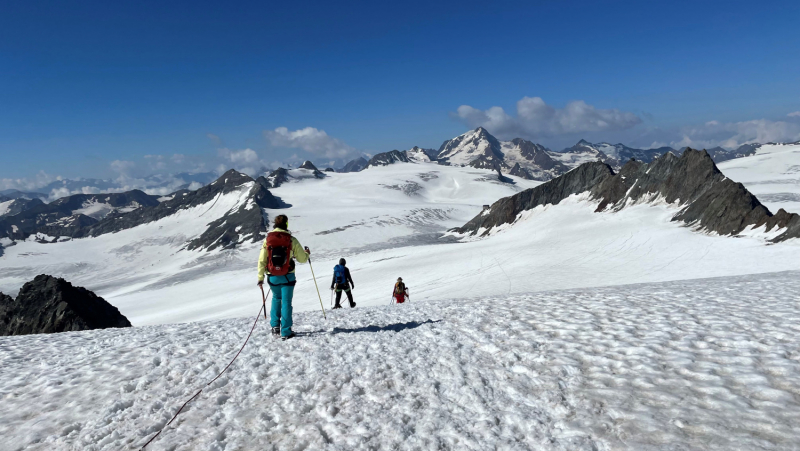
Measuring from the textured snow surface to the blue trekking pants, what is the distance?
1.46 ft

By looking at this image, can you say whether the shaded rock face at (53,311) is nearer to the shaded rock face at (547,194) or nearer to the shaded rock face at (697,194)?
the shaded rock face at (697,194)

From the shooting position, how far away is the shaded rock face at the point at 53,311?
23391 millimetres

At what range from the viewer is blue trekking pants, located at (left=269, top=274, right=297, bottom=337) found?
887 cm

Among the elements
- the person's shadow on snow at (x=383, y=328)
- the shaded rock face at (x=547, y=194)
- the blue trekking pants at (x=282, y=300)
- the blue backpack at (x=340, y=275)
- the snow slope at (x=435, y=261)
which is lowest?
the snow slope at (x=435, y=261)

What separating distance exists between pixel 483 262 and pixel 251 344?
41550 millimetres

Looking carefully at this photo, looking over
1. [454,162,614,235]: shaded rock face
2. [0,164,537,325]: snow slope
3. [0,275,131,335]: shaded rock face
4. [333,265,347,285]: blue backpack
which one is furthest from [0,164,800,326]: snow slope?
[0,275,131,335]: shaded rock face

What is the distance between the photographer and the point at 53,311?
79.7 feet

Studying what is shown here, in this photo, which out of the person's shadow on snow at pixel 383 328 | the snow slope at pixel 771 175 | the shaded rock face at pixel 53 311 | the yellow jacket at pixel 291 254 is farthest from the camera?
the snow slope at pixel 771 175

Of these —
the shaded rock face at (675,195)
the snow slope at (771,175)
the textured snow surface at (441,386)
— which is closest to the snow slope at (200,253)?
the shaded rock face at (675,195)

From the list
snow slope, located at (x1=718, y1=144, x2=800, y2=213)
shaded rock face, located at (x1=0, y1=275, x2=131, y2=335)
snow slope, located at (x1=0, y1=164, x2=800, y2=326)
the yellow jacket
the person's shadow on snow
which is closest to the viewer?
the yellow jacket

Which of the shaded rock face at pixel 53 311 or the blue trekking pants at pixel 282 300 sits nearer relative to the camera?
the blue trekking pants at pixel 282 300

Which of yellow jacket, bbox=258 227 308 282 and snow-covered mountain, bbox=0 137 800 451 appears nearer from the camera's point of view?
snow-covered mountain, bbox=0 137 800 451

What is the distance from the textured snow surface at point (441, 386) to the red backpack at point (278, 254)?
163 cm

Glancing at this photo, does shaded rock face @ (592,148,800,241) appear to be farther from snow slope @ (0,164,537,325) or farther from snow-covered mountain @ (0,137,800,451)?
snow slope @ (0,164,537,325)
